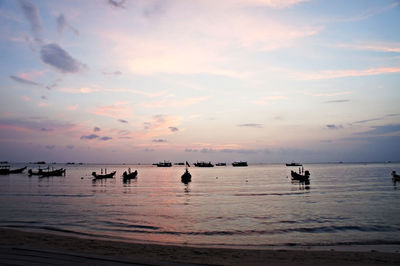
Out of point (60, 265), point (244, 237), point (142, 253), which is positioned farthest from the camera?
point (244, 237)

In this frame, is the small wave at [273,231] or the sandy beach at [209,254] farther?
the small wave at [273,231]

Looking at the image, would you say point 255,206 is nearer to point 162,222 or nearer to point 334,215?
point 334,215

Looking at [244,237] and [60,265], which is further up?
[60,265]

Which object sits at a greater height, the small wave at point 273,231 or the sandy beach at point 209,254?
the sandy beach at point 209,254

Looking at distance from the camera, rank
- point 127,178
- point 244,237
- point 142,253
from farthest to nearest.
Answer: point 127,178 → point 244,237 → point 142,253

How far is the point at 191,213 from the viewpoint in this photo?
26.3 m

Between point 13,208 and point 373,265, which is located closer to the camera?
point 373,265

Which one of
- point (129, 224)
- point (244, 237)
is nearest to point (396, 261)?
point (244, 237)

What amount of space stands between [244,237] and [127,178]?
220ft

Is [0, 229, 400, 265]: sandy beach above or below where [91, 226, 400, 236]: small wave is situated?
above

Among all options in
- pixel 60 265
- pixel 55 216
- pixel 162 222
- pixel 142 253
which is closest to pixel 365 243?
pixel 142 253

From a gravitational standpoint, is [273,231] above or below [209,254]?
below

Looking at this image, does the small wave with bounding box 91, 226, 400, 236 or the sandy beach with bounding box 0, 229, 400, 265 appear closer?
the sandy beach with bounding box 0, 229, 400, 265

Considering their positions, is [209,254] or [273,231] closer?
[209,254]
